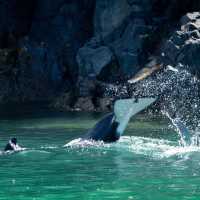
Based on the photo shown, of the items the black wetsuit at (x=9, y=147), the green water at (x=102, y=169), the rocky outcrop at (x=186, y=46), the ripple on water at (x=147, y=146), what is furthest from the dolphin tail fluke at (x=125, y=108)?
the rocky outcrop at (x=186, y=46)

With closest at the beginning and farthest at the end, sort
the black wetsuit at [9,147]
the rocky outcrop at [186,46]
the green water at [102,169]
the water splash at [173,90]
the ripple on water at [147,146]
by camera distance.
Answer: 1. the green water at [102,169]
2. the ripple on water at [147,146]
3. the black wetsuit at [9,147]
4. the water splash at [173,90]
5. the rocky outcrop at [186,46]

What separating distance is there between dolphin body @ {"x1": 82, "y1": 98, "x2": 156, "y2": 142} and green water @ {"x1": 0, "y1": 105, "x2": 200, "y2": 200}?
0.35 metres

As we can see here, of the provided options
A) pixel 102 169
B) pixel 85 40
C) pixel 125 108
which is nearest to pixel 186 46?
pixel 85 40

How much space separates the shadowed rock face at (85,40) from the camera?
3872cm

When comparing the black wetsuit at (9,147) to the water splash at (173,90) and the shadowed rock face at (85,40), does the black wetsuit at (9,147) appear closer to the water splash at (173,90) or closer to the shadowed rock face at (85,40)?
the water splash at (173,90)

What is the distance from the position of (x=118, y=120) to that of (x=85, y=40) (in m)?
27.0

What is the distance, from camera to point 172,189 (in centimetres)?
1314

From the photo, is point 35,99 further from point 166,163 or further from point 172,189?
point 172,189

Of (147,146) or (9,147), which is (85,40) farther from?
(9,147)

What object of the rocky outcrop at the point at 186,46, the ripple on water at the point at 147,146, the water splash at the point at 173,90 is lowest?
the ripple on water at the point at 147,146

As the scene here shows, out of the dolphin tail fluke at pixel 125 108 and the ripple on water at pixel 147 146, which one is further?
the dolphin tail fluke at pixel 125 108

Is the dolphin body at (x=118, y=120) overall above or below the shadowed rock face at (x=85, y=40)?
below

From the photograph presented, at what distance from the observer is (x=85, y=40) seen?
4647 cm

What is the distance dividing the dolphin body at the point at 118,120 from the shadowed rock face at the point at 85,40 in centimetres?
1401
